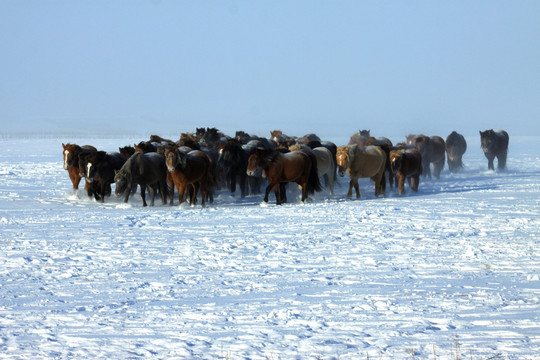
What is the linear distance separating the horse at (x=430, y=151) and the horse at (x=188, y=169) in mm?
14148

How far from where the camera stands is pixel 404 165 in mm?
20125

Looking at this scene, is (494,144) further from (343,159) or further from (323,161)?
(343,159)

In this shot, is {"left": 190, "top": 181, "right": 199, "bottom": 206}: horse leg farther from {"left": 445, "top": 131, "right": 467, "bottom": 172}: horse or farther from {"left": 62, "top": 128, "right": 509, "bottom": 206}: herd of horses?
{"left": 445, "top": 131, "right": 467, "bottom": 172}: horse

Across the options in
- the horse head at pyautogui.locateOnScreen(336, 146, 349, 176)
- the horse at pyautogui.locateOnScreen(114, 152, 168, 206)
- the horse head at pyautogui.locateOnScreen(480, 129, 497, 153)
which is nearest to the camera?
the horse at pyautogui.locateOnScreen(114, 152, 168, 206)

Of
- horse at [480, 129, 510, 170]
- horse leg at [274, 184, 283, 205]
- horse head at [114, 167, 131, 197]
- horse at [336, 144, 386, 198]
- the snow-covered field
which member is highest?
horse at [480, 129, 510, 170]

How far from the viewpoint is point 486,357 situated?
212 inches

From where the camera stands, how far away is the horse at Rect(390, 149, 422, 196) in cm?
1991

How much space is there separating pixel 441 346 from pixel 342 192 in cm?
1618

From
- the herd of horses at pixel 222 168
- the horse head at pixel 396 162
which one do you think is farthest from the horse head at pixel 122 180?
the horse head at pixel 396 162

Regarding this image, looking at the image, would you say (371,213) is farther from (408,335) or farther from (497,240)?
(408,335)

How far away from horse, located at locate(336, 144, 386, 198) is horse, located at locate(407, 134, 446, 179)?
34.1 ft

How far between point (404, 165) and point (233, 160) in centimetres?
491

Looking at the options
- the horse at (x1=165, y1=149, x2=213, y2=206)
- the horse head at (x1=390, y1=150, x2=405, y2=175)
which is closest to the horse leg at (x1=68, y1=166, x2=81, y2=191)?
the horse at (x1=165, y1=149, x2=213, y2=206)


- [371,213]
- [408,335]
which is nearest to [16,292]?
[408,335]
